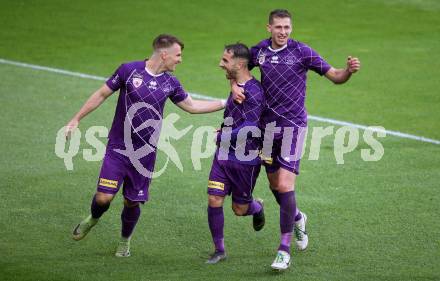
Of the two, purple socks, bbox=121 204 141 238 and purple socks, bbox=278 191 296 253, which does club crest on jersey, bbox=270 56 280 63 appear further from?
purple socks, bbox=121 204 141 238

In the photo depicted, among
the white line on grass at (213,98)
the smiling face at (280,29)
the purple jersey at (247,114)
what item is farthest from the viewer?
the white line on grass at (213,98)

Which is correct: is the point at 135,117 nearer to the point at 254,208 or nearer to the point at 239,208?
the point at 239,208

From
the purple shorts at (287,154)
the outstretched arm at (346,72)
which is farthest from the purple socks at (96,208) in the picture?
the outstretched arm at (346,72)

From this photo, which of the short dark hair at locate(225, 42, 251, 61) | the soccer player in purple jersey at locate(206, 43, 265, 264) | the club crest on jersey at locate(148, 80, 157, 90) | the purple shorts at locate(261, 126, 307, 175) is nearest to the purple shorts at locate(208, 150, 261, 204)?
the soccer player in purple jersey at locate(206, 43, 265, 264)

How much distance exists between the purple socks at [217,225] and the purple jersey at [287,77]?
105 cm

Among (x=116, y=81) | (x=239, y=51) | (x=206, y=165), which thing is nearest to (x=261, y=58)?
(x=239, y=51)

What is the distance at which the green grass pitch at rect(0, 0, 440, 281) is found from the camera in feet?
30.1

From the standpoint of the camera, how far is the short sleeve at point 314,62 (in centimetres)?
927

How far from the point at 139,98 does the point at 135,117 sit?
0.64 ft

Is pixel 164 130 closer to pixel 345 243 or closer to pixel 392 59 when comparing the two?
pixel 345 243

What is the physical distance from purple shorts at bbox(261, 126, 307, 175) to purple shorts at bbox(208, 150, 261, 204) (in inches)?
10.3

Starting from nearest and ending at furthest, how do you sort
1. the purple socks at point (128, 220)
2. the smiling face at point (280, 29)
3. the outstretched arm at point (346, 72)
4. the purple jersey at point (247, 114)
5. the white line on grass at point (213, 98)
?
1. the outstretched arm at point (346, 72)
2. the purple jersey at point (247, 114)
3. the smiling face at point (280, 29)
4. the purple socks at point (128, 220)
5. the white line on grass at point (213, 98)

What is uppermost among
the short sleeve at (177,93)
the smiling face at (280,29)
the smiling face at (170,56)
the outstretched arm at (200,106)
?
the smiling face at (280,29)

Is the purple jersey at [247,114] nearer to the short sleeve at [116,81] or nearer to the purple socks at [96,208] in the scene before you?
the short sleeve at [116,81]
